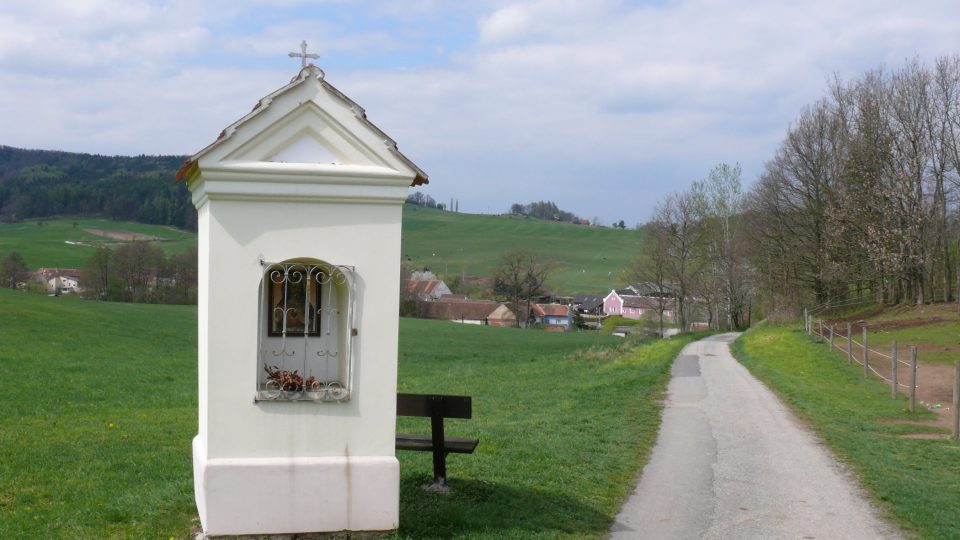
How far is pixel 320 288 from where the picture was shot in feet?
24.5

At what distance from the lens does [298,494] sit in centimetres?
686

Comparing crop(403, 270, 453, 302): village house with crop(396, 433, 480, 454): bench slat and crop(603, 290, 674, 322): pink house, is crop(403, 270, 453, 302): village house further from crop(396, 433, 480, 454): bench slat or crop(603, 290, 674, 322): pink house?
crop(396, 433, 480, 454): bench slat

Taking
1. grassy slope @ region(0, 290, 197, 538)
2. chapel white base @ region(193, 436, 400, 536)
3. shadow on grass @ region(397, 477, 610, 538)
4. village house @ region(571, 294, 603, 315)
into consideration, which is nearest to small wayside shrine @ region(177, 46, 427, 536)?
chapel white base @ region(193, 436, 400, 536)

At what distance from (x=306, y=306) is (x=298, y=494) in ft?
4.65

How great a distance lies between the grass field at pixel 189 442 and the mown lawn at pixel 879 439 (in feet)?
8.53

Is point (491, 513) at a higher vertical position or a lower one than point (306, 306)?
lower

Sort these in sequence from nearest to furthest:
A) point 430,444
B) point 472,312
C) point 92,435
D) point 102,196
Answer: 1. point 430,444
2. point 92,435
3. point 472,312
4. point 102,196

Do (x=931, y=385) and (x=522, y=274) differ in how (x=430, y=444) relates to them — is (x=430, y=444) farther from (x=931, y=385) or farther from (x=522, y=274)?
(x=522, y=274)

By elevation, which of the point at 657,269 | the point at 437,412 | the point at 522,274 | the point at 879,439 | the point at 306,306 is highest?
the point at 522,274

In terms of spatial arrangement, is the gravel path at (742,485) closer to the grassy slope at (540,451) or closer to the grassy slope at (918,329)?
the grassy slope at (540,451)

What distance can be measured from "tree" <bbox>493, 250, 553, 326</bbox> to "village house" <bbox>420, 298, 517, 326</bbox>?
12.1ft

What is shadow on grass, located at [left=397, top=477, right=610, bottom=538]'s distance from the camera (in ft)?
23.7

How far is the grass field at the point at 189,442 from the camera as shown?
765cm

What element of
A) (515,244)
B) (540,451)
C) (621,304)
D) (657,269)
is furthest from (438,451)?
(515,244)
